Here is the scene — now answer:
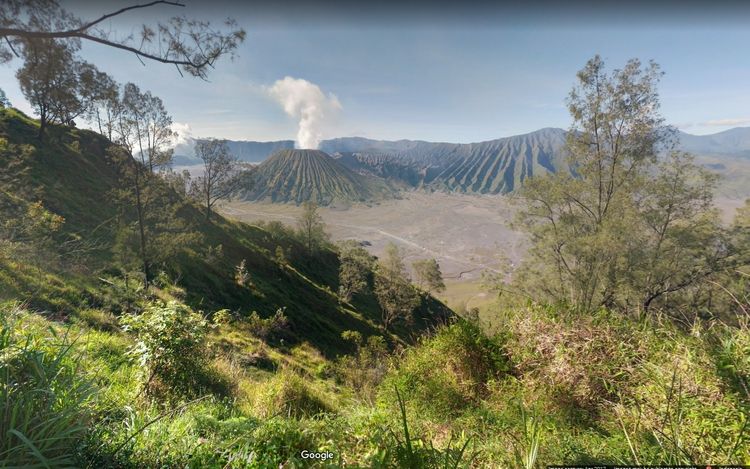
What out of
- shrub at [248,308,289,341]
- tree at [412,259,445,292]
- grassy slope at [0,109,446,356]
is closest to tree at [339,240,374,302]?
grassy slope at [0,109,446,356]

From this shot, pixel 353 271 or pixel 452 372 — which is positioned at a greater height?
pixel 452 372

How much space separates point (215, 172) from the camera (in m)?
44.8

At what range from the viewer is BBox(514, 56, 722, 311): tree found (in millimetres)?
16531

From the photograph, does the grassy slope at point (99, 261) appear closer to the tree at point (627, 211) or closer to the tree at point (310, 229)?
the tree at point (310, 229)

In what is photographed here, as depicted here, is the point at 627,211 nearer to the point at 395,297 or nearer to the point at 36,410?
the point at 36,410

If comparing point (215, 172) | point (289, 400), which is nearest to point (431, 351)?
point (289, 400)

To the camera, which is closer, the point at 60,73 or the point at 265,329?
the point at 60,73

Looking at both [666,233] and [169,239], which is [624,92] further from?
[169,239]

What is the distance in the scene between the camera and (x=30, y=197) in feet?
81.5

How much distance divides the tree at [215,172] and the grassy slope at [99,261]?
4506mm

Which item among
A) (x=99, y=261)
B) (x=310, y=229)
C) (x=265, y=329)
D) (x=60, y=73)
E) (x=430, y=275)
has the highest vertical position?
(x=60, y=73)

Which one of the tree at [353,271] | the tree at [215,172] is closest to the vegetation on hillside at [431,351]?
the tree at [215,172]

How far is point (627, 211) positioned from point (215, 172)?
49.5m

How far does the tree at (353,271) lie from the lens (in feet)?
175
